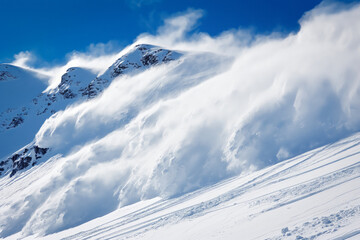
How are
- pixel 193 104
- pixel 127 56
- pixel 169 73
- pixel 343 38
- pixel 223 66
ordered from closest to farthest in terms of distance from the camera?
pixel 343 38
pixel 193 104
pixel 223 66
pixel 169 73
pixel 127 56

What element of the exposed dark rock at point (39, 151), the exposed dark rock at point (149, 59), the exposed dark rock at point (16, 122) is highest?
the exposed dark rock at point (16, 122)

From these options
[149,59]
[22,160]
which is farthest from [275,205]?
[22,160]

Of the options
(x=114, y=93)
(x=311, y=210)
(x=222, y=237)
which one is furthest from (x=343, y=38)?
(x=114, y=93)

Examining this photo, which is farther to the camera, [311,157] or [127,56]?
[127,56]

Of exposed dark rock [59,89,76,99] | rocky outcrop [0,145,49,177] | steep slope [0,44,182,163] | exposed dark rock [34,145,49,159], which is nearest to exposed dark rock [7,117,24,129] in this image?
steep slope [0,44,182,163]

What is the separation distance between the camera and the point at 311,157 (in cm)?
1694

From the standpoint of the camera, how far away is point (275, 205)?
11633 millimetres

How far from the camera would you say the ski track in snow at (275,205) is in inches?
351

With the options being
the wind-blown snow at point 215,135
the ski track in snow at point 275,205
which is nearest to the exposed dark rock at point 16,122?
the wind-blown snow at point 215,135

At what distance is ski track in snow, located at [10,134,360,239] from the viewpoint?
892cm

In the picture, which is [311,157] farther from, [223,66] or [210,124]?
[223,66]

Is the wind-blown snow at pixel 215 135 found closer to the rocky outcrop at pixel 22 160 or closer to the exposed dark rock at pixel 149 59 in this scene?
the rocky outcrop at pixel 22 160

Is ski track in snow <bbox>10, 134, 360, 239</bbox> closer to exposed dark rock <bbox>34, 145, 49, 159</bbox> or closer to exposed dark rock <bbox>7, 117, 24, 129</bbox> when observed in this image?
exposed dark rock <bbox>34, 145, 49, 159</bbox>

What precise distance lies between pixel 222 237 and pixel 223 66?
1615 inches
